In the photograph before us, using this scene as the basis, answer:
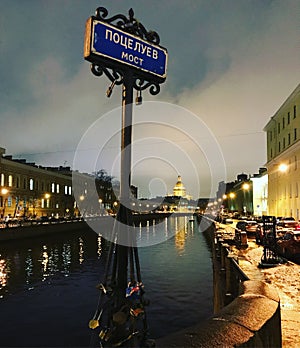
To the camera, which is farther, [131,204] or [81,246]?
[81,246]

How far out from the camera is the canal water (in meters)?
15.1

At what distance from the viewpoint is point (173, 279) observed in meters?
25.4

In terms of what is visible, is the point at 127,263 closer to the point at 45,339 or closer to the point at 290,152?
the point at 45,339

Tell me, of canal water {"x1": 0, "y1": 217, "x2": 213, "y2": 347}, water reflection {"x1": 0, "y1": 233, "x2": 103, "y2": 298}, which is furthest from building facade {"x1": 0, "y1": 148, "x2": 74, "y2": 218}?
canal water {"x1": 0, "y1": 217, "x2": 213, "y2": 347}

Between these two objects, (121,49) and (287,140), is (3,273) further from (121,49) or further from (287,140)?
(287,140)

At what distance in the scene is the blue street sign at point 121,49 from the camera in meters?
3.92

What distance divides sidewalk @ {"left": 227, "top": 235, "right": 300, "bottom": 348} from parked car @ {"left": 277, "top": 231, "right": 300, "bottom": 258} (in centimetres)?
179

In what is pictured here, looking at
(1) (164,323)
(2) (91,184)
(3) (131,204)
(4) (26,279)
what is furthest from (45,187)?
(3) (131,204)

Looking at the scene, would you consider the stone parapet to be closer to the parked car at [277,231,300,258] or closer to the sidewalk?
the sidewalk

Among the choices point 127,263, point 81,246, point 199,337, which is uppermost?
point 127,263

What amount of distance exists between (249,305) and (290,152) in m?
48.9

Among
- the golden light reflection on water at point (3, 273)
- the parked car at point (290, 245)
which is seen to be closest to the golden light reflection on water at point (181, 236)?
the golden light reflection on water at point (3, 273)

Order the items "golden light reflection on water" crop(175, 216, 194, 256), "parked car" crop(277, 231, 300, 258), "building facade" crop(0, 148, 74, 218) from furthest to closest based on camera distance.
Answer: "building facade" crop(0, 148, 74, 218) < "golden light reflection on water" crop(175, 216, 194, 256) < "parked car" crop(277, 231, 300, 258)

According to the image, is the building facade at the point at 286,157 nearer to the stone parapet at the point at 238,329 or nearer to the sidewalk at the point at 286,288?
the sidewalk at the point at 286,288
